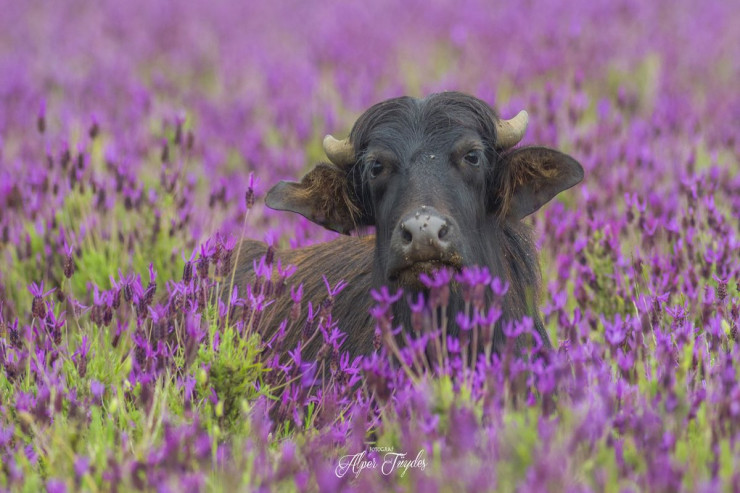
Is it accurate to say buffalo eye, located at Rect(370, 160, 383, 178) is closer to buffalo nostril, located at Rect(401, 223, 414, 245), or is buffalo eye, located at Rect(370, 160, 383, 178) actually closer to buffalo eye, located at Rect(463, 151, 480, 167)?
buffalo eye, located at Rect(463, 151, 480, 167)

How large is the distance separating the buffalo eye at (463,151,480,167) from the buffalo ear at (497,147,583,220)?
0.54 ft

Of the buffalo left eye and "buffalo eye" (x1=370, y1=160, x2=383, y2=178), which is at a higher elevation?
the buffalo left eye

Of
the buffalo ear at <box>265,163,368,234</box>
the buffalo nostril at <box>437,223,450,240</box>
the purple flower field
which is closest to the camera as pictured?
the purple flower field

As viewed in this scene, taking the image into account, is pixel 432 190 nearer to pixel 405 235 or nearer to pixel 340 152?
pixel 405 235

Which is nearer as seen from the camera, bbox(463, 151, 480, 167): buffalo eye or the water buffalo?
the water buffalo

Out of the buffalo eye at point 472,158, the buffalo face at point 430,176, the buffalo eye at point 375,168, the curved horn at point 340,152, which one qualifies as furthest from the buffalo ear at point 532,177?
the curved horn at point 340,152

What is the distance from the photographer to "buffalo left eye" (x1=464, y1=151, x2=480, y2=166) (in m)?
4.62

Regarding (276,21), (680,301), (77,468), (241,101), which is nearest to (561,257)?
(680,301)

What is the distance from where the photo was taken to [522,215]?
4809mm

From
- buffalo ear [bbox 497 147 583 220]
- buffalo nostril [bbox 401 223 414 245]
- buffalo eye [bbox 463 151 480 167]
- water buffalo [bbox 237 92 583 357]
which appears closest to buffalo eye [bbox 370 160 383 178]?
water buffalo [bbox 237 92 583 357]

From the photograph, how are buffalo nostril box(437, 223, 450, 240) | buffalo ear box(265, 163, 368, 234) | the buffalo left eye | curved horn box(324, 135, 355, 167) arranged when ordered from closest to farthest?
buffalo nostril box(437, 223, 450, 240) < the buffalo left eye < buffalo ear box(265, 163, 368, 234) < curved horn box(324, 135, 355, 167)

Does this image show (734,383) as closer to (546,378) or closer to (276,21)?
(546,378)

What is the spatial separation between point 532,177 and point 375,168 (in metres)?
0.72

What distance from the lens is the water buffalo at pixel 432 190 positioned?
4391 mm
